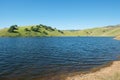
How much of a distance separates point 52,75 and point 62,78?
282 centimetres

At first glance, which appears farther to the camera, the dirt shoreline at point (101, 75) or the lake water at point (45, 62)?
the lake water at point (45, 62)

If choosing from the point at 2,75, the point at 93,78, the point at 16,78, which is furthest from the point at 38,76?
the point at 93,78

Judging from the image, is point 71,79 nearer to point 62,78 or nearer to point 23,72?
point 62,78

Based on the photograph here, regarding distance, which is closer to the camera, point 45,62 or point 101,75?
point 101,75

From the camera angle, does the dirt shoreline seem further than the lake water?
No

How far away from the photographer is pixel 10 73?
124 ft

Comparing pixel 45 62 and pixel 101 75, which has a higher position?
pixel 101 75

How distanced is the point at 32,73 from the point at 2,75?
5362 millimetres

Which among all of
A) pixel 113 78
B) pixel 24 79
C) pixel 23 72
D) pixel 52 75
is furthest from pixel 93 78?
pixel 23 72

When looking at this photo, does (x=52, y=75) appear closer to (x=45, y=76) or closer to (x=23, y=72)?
(x=45, y=76)

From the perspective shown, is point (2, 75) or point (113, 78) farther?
point (2, 75)

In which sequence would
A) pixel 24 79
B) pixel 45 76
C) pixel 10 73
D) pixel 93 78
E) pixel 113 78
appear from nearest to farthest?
pixel 113 78
pixel 93 78
pixel 24 79
pixel 45 76
pixel 10 73

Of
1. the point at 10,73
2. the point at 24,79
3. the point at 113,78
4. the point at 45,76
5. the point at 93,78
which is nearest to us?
the point at 113,78

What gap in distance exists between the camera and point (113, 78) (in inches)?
1016
